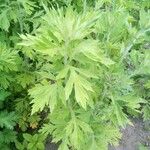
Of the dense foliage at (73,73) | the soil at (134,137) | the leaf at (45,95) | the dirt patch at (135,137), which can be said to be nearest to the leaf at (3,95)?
the dense foliage at (73,73)

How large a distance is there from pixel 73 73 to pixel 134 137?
2.07 metres

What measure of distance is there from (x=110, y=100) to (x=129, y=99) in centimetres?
28

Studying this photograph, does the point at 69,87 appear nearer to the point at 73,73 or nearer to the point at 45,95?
the point at 73,73

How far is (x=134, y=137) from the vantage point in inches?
172

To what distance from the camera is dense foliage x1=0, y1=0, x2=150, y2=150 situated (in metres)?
2.55

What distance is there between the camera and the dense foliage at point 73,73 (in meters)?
2.55

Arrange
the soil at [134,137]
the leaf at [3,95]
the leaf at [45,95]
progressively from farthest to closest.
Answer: the soil at [134,137] < the leaf at [3,95] < the leaf at [45,95]

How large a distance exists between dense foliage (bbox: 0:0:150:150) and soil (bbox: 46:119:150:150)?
0.46 ft

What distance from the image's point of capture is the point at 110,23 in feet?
10.3

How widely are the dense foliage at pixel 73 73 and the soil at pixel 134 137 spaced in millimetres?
139

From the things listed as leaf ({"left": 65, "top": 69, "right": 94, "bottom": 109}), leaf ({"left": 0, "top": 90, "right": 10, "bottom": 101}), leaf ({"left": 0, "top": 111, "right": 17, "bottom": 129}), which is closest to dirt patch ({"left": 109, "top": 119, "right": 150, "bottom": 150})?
leaf ({"left": 0, "top": 111, "right": 17, "bottom": 129})

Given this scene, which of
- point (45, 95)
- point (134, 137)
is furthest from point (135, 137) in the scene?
point (45, 95)

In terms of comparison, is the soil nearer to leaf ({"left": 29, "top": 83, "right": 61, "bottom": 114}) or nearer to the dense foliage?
the dense foliage

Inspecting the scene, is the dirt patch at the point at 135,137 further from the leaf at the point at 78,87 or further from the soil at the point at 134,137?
the leaf at the point at 78,87
